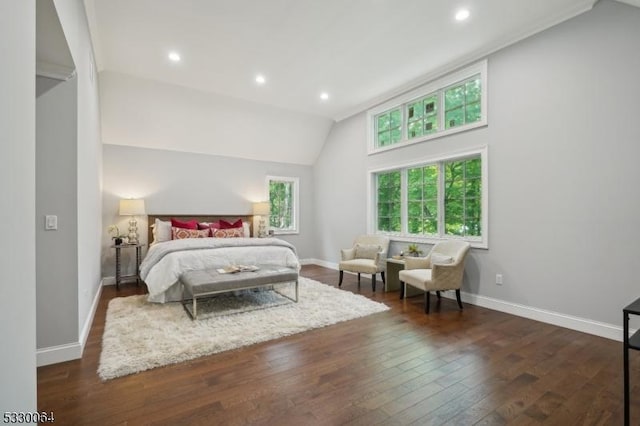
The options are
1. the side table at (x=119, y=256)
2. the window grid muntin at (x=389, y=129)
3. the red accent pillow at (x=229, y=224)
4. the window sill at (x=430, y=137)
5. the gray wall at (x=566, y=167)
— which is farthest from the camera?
→ the red accent pillow at (x=229, y=224)

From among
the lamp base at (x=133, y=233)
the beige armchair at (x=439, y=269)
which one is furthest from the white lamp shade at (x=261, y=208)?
the beige armchair at (x=439, y=269)

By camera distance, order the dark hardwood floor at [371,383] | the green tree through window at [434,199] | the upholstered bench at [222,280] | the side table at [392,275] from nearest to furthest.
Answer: the dark hardwood floor at [371,383], the upholstered bench at [222,280], the green tree through window at [434,199], the side table at [392,275]

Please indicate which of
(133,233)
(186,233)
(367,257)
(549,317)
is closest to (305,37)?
(367,257)

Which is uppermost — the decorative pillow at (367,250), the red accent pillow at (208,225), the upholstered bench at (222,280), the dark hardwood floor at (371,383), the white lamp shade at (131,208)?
the white lamp shade at (131,208)

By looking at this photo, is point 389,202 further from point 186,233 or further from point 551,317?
point 186,233

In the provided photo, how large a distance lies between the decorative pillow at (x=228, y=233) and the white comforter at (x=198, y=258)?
3.34 ft

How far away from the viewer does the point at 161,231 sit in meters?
5.51

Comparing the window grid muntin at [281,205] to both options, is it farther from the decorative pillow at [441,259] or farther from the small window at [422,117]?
the decorative pillow at [441,259]

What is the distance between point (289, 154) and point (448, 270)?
178 inches

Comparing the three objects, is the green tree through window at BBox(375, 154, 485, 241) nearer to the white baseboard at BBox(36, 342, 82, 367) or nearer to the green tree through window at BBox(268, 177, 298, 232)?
the green tree through window at BBox(268, 177, 298, 232)

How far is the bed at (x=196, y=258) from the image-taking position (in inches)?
157

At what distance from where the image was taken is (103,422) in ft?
5.89

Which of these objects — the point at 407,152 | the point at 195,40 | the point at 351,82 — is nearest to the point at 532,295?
the point at 407,152

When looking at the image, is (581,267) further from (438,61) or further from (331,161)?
(331,161)
